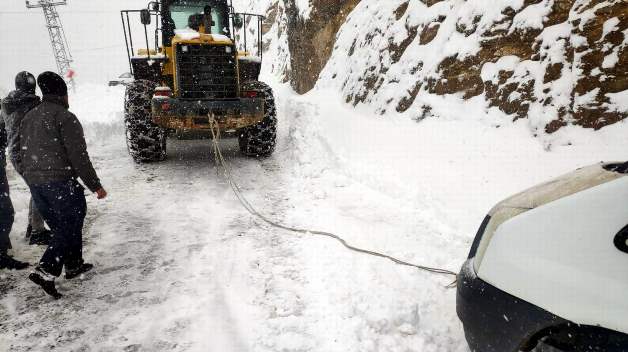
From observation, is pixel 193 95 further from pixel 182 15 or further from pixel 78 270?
pixel 78 270

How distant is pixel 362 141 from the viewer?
7.49m

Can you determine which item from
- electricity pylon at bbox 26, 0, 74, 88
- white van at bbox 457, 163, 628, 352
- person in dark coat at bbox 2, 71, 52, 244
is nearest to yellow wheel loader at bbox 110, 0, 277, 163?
person in dark coat at bbox 2, 71, 52, 244

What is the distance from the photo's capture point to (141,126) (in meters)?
7.05

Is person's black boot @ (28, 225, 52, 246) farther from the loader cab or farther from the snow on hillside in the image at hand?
the snow on hillside

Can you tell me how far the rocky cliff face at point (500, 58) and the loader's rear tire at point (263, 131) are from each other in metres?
2.30

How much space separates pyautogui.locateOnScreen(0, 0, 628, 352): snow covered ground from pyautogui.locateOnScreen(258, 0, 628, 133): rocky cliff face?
0.29 meters

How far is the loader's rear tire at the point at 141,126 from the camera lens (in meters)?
7.02

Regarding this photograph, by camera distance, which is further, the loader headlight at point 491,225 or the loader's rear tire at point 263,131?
the loader's rear tire at point 263,131

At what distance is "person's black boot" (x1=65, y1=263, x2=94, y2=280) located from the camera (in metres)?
3.59

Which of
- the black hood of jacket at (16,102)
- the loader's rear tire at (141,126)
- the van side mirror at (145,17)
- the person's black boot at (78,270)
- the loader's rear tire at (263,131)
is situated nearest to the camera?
the person's black boot at (78,270)

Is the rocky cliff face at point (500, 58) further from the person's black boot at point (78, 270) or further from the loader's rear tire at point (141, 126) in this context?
the person's black boot at point (78, 270)

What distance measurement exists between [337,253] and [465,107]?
376cm

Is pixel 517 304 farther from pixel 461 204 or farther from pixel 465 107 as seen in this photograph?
pixel 465 107

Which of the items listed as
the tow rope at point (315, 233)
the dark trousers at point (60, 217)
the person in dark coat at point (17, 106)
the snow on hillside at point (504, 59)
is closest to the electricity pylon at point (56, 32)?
the snow on hillside at point (504, 59)
